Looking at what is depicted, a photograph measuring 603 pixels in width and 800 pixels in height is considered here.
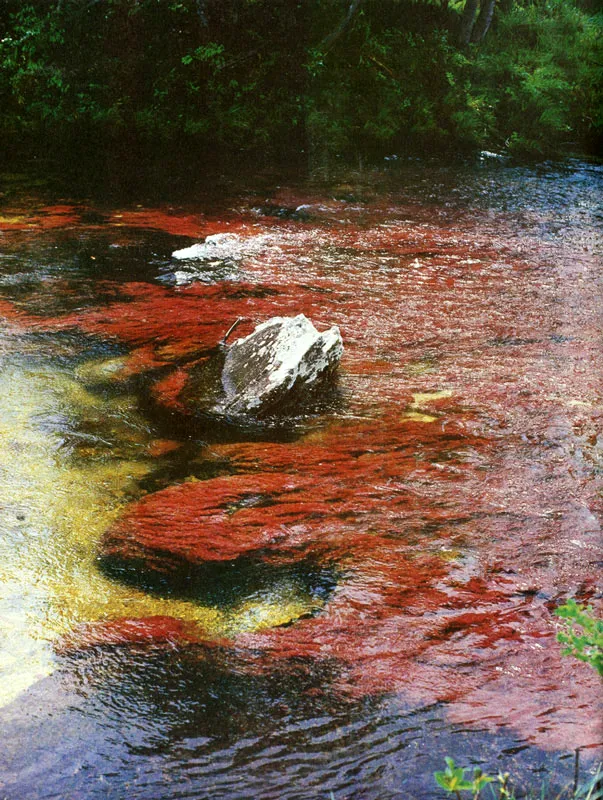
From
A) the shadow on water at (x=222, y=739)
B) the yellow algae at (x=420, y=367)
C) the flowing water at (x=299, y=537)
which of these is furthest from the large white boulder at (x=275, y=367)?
the shadow on water at (x=222, y=739)

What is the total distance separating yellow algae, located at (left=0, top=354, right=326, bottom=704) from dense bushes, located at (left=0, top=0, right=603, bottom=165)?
9.69 m

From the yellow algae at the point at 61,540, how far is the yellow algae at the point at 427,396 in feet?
6.09

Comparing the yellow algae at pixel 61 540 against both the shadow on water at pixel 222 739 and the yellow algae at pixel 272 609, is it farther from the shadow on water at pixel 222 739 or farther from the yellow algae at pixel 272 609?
the shadow on water at pixel 222 739

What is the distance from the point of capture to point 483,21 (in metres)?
14.9

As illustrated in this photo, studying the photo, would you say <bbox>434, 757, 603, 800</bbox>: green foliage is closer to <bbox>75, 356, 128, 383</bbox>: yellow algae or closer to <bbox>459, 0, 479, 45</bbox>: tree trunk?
<bbox>75, 356, 128, 383</bbox>: yellow algae

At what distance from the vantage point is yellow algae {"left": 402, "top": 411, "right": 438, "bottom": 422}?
501cm

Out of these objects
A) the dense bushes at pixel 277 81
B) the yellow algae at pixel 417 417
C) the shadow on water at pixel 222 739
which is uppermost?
the dense bushes at pixel 277 81

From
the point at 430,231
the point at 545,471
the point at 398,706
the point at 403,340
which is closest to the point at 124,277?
the point at 403,340

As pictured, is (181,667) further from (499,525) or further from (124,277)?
(124,277)

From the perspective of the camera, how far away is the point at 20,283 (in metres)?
7.30

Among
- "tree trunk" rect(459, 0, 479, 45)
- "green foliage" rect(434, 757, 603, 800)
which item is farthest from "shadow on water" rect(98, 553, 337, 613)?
"tree trunk" rect(459, 0, 479, 45)

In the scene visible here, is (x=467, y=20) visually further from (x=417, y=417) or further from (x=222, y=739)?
(x=222, y=739)

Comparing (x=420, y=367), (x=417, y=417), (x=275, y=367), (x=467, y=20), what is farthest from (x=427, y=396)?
(x=467, y=20)

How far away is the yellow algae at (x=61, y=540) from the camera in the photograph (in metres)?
3.28
